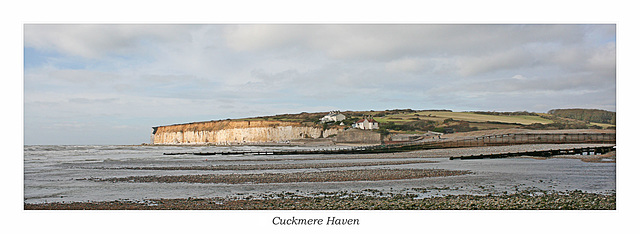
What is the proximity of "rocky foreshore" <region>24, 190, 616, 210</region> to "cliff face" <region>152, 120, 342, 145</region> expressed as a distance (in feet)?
255

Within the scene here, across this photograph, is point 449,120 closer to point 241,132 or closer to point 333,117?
point 333,117

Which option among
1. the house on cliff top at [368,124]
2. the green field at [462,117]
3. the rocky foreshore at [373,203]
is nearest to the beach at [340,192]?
the rocky foreshore at [373,203]

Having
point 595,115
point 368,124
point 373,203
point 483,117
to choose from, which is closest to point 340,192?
point 373,203

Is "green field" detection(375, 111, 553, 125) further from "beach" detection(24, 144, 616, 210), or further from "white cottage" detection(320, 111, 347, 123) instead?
"beach" detection(24, 144, 616, 210)

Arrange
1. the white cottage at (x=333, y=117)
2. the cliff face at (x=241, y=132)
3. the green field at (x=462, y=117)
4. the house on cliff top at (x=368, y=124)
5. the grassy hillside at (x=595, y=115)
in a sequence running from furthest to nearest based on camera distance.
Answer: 1. the white cottage at (x=333, y=117)
2. the cliff face at (x=241, y=132)
3. the house on cliff top at (x=368, y=124)
4. the green field at (x=462, y=117)
5. the grassy hillside at (x=595, y=115)

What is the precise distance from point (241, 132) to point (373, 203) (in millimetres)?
89144

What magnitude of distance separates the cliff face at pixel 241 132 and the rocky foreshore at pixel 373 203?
255 ft

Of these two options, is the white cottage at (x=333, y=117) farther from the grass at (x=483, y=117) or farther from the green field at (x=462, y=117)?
the grass at (x=483, y=117)

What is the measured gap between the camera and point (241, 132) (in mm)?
96500

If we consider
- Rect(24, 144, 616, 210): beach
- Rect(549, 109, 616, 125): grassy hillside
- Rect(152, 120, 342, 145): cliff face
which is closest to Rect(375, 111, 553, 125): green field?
Rect(549, 109, 616, 125): grassy hillside

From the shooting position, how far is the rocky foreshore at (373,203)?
9086 millimetres

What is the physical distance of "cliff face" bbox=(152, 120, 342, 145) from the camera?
9169 cm
